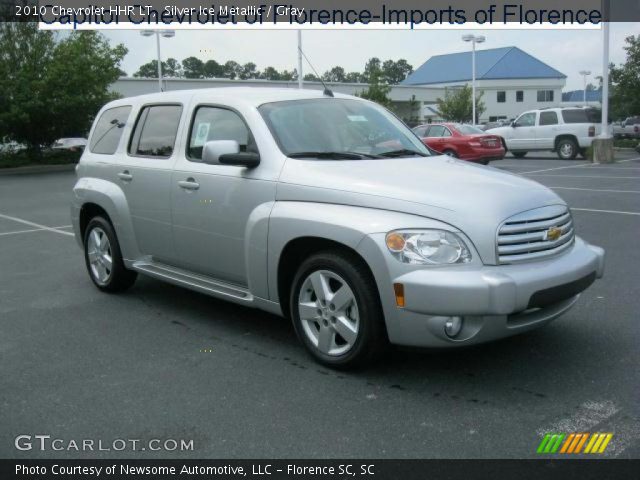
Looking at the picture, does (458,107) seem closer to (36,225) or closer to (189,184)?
(36,225)

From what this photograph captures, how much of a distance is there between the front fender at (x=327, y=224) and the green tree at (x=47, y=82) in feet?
75.7

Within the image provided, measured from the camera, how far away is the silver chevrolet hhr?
3924 millimetres

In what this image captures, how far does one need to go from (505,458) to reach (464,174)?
203 centimetres

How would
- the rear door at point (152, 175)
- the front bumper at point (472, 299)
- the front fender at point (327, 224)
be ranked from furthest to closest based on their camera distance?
the rear door at point (152, 175), the front fender at point (327, 224), the front bumper at point (472, 299)

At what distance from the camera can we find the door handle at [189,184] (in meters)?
5.24

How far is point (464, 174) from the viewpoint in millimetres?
4648

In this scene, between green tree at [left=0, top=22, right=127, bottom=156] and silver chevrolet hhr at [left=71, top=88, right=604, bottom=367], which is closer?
silver chevrolet hhr at [left=71, top=88, right=604, bottom=367]

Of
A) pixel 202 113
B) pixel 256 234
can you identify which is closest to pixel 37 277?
pixel 202 113

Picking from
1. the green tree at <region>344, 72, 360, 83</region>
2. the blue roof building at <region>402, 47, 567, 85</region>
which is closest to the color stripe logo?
the blue roof building at <region>402, 47, 567, 85</region>

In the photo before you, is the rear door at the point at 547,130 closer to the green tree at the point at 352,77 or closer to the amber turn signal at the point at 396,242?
the amber turn signal at the point at 396,242

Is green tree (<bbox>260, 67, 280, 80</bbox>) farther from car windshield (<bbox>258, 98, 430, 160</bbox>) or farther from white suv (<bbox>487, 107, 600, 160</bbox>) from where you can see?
car windshield (<bbox>258, 98, 430, 160</bbox>)

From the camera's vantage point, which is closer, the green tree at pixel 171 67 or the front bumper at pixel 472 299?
the front bumper at pixel 472 299

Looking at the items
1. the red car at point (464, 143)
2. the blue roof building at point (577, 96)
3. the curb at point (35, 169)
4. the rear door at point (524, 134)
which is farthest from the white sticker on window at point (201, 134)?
the blue roof building at point (577, 96)

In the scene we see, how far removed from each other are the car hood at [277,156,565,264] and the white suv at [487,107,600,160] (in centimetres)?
2099
